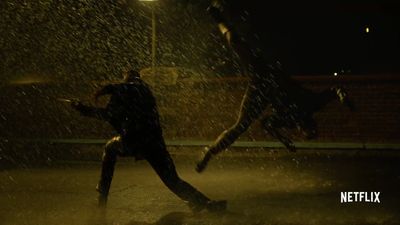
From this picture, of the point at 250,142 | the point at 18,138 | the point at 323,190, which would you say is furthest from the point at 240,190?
the point at 18,138

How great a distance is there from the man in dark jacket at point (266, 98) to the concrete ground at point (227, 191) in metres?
0.70

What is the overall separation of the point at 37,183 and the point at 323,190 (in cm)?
397

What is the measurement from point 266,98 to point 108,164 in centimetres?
234

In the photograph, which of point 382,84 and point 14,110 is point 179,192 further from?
point 14,110

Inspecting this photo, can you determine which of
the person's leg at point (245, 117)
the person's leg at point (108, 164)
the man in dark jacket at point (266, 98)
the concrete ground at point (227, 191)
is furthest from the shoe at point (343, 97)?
the person's leg at point (108, 164)

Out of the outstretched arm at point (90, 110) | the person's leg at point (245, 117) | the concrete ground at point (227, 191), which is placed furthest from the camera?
the person's leg at point (245, 117)

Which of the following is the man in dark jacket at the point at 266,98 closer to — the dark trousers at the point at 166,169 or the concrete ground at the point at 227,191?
the concrete ground at the point at 227,191

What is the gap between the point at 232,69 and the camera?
21.4 m

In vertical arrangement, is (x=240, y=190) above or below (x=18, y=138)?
below

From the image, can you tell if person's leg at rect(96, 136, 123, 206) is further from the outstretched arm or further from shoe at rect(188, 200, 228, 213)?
shoe at rect(188, 200, 228, 213)

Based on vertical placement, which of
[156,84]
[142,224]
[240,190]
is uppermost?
[156,84]

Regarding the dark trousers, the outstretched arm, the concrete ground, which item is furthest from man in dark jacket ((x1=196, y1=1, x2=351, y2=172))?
the outstretched arm

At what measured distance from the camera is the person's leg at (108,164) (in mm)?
7113

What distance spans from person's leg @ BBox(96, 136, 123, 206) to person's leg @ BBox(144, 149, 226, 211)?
1.19 feet
